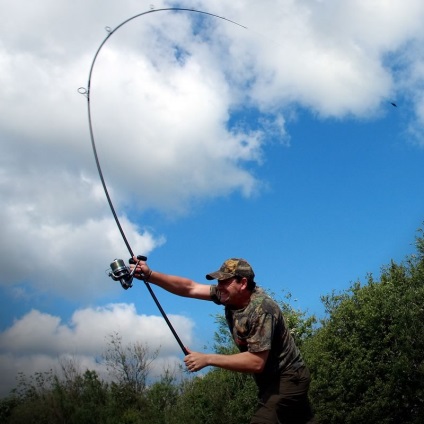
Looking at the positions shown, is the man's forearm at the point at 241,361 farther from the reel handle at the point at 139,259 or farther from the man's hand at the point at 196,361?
the reel handle at the point at 139,259

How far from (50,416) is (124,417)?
3.26 m

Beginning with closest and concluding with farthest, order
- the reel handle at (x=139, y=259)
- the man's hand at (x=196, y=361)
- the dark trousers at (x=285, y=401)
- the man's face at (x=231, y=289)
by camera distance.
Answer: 1. the man's hand at (x=196, y=361)
2. the dark trousers at (x=285, y=401)
3. the man's face at (x=231, y=289)
4. the reel handle at (x=139, y=259)

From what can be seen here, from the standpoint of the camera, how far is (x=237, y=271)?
6.33 meters

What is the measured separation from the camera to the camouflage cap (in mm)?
6336

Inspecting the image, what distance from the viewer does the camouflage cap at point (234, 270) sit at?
6336 mm

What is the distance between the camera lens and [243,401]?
24.9 metres

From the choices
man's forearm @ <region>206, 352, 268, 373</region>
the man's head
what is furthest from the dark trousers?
the man's head

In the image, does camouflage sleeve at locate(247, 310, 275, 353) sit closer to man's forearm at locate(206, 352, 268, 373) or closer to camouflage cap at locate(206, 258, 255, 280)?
man's forearm at locate(206, 352, 268, 373)

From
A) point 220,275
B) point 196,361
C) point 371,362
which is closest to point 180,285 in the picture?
point 220,275

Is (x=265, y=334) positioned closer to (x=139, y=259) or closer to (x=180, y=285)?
(x=180, y=285)

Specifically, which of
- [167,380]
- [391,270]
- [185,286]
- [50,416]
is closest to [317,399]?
[391,270]

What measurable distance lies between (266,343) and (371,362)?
16651 millimetres

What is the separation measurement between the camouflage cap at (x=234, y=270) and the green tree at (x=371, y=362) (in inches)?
632

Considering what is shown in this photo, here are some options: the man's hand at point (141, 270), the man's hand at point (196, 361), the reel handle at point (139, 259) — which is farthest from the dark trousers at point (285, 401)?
the reel handle at point (139, 259)
